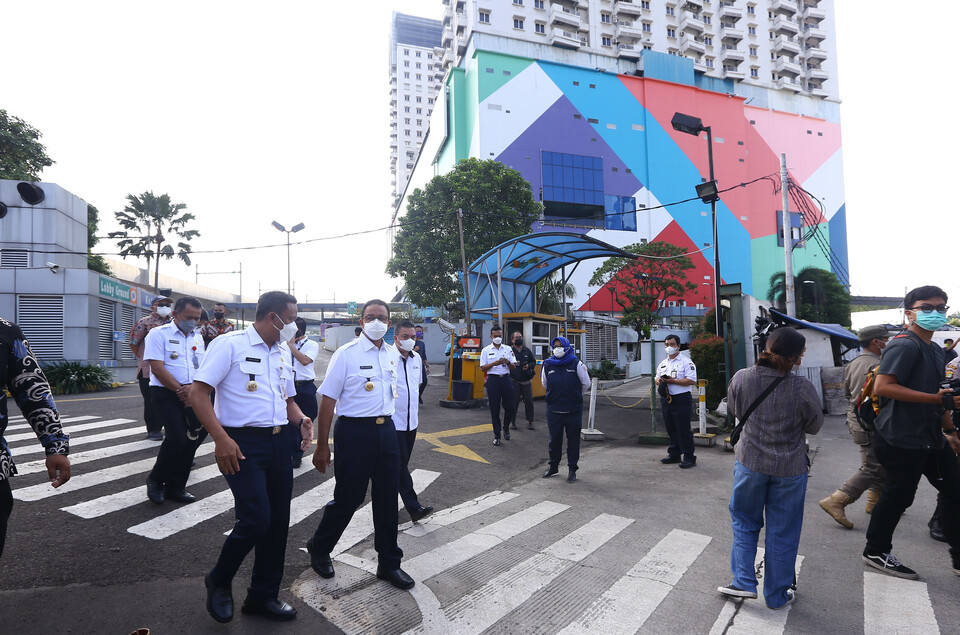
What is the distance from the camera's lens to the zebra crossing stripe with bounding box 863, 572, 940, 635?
3270 millimetres

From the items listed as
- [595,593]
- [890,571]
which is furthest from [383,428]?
[890,571]

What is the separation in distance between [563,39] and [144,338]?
200 ft

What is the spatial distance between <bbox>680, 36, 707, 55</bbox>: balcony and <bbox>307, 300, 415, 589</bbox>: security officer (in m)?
74.4

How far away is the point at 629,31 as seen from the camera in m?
62.9

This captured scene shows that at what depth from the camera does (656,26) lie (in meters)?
66.1

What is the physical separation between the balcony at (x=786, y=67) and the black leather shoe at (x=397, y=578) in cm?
8346

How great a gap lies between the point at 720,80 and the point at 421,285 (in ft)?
177

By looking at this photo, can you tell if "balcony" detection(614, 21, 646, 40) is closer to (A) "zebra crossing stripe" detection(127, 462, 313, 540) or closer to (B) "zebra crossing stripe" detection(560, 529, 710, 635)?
(B) "zebra crossing stripe" detection(560, 529, 710, 635)

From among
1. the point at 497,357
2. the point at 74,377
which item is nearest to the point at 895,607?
the point at 497,357

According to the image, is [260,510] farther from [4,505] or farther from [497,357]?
[497,357]

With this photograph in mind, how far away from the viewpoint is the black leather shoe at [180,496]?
539 centimetres

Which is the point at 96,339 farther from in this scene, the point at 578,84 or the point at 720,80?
the point at 720,80

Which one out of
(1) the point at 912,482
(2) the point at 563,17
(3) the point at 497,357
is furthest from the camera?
(2) the point at 563,17

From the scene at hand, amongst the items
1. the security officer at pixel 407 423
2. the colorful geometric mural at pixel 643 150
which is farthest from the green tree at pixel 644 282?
the security officer at pixel 407 423
